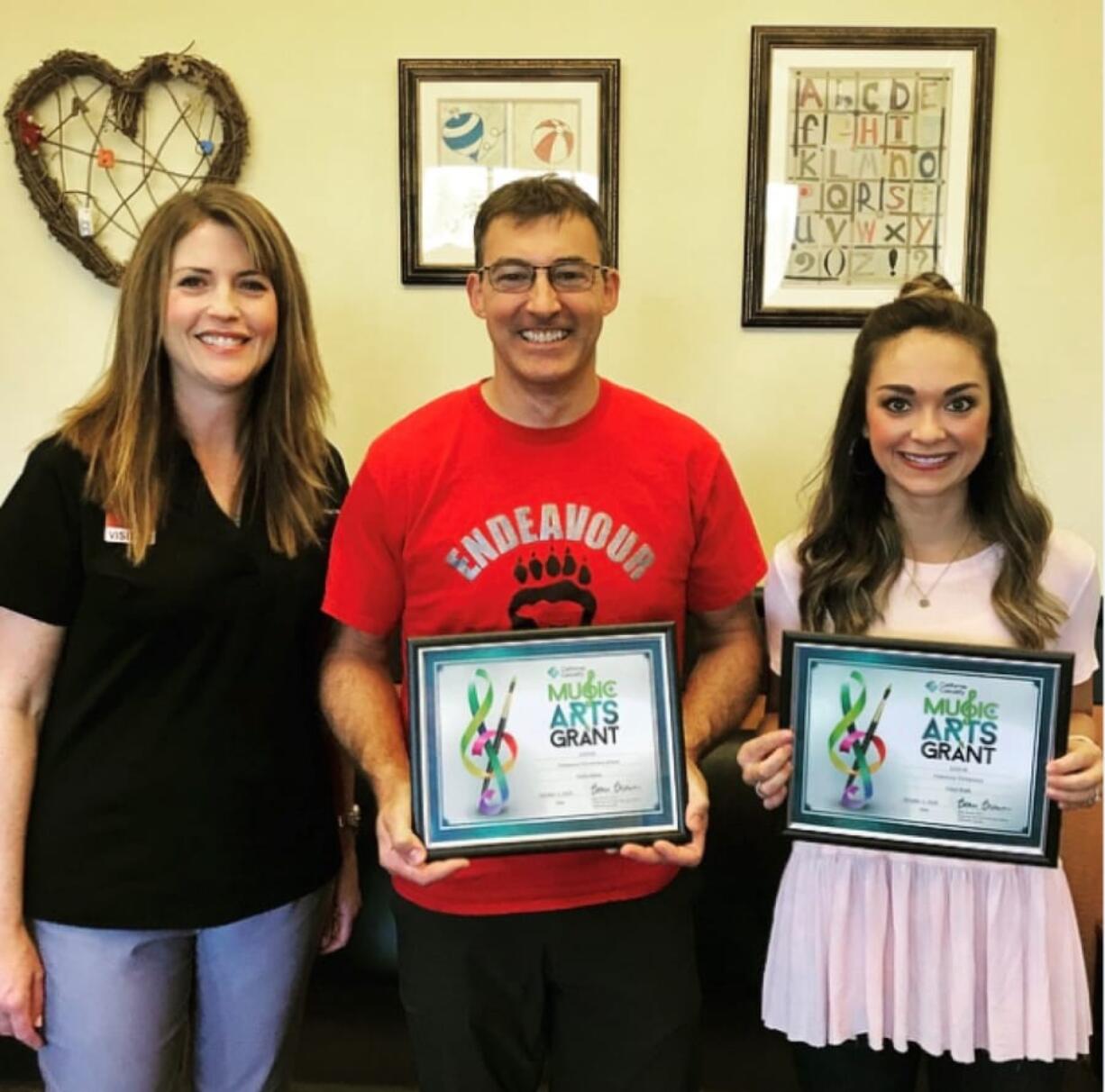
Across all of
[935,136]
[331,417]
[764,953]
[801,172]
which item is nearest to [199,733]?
[331,417]

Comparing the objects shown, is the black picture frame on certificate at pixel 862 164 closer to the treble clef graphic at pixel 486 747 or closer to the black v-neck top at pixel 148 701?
the treble clef graphic at pixel 486 747

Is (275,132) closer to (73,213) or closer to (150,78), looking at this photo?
(150,78)

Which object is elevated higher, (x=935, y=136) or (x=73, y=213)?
(x=935, y=136)

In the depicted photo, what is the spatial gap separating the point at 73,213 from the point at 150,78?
31 centimetres

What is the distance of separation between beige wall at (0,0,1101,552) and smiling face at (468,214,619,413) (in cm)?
70

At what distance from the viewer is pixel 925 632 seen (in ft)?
4.66

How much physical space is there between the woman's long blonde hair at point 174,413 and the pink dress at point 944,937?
0.86 m

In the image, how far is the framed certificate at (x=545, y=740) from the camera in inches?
53.6

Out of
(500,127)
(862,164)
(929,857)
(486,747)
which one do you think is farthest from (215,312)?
(862,164)

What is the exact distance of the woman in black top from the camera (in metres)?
1.40

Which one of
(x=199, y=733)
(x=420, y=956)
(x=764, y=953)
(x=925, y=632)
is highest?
(x=925, y=632)

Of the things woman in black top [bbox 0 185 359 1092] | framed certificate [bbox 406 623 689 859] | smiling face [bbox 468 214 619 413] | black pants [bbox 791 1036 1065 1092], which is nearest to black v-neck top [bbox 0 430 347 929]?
woman in black top [bbox 0 185 359 1092]

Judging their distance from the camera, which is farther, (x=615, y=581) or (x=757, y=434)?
(x=757, y=434)

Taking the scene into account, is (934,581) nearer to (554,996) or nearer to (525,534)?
(525,534)
